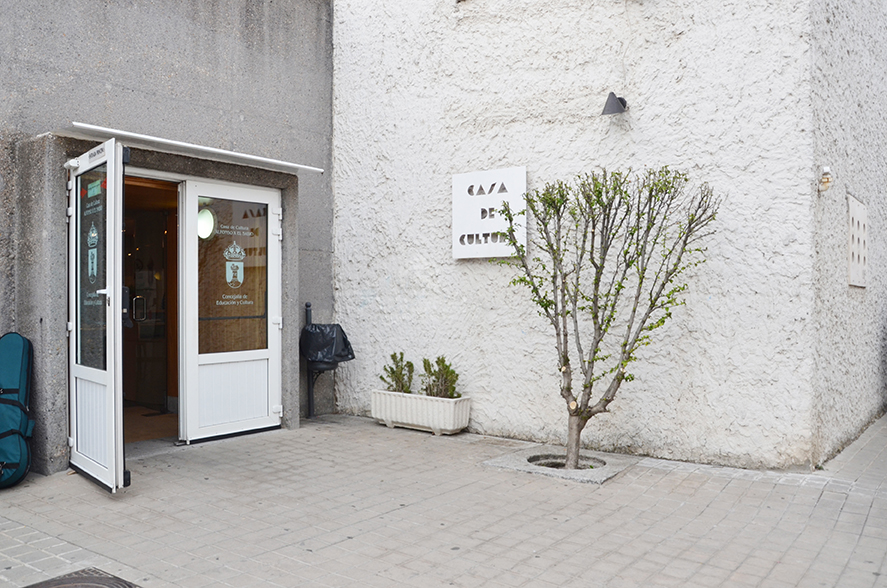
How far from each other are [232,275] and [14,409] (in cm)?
224

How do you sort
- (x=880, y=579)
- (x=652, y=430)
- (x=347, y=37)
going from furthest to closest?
1. (x=347, y=37)
2. (x=652, y=430)
3. (x=880, y=579)

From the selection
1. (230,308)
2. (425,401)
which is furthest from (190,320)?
(425,401)

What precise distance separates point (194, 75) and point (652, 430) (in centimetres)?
525

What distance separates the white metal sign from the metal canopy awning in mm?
1489

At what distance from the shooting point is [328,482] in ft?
16.6

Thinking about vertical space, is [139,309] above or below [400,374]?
above

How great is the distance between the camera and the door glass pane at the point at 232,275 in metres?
6.39

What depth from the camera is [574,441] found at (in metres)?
5.41

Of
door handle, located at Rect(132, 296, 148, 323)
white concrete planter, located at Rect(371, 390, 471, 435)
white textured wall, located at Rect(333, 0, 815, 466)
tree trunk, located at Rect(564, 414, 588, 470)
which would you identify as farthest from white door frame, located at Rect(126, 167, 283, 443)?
tree trunk, located at Rect(564, 414, 588, 470)

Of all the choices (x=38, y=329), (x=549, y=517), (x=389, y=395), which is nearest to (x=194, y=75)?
(x=38, y=329)

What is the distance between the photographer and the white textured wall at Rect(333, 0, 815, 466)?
5.32m

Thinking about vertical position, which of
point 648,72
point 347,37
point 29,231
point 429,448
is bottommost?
point 429,448

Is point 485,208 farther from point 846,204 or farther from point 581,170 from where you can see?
point 846,204

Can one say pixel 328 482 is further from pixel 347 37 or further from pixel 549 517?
pixel 347 37
